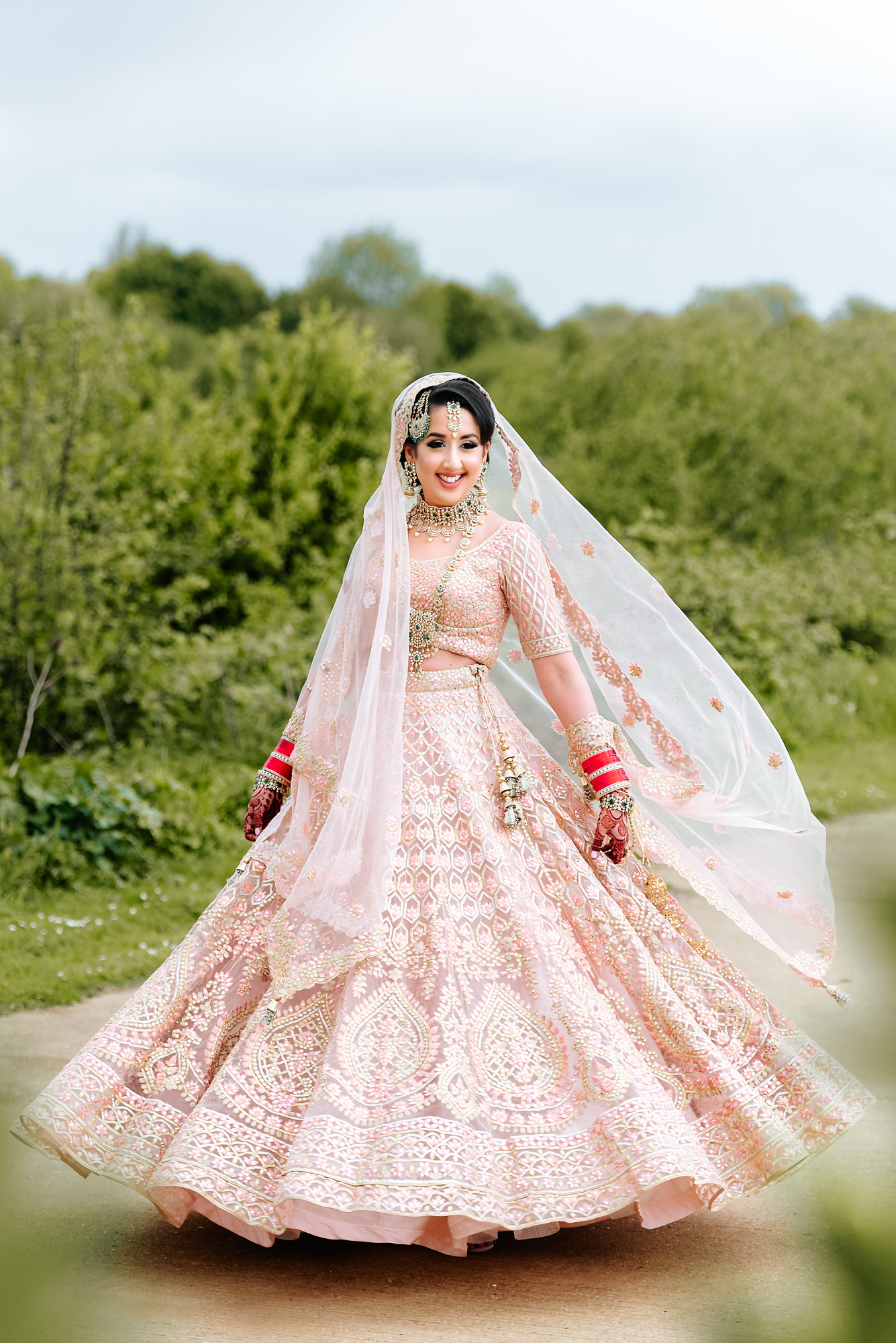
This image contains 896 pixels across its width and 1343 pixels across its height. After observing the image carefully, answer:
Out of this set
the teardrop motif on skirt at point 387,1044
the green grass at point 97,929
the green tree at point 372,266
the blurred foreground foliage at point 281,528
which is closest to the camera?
the teardrop motif on skirt at point 387,1044

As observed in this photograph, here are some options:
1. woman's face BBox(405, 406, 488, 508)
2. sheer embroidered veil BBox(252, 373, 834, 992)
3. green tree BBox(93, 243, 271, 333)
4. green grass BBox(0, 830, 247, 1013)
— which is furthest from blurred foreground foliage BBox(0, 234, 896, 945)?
green tree BBox(93, 243, 271, 333)

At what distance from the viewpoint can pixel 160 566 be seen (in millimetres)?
9469

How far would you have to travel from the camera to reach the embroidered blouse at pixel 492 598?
10.6 ft

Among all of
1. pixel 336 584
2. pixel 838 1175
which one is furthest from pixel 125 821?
pixel 838 1175

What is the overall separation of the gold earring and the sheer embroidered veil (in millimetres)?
38

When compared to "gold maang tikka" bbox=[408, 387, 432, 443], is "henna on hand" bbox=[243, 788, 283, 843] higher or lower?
lower

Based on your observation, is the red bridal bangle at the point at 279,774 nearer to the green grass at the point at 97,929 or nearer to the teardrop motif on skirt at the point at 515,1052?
the teardrop motif on skirt at the point at 515,1052

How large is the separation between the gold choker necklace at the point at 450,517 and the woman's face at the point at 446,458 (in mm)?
19

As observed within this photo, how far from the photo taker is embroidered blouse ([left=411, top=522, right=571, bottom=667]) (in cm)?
323

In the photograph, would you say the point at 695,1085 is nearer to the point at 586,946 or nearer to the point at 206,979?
the point at 586,946

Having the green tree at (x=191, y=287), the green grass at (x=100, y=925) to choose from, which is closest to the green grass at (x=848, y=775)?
the green grass at (x=100, y=925)

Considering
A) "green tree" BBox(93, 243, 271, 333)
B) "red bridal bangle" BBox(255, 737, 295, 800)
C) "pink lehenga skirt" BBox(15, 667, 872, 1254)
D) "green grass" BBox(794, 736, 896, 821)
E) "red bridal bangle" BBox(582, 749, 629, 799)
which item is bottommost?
"green grass" BBox(794, 736, 896, 821)

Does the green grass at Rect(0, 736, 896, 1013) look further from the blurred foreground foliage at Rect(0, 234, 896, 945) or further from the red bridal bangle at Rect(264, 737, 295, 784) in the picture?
the red bridal bangle at Rect(264, 737, 295, 784)

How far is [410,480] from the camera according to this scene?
3361 mm
